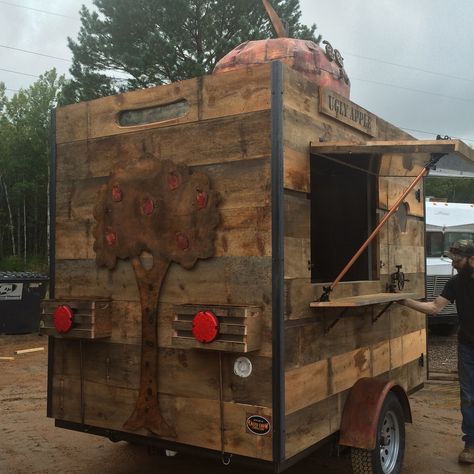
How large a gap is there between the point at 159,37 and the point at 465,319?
14664mm

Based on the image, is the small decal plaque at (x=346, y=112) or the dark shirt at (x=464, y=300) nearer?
the small decal plaque at (x=346, y=112)

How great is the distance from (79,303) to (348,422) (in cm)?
197

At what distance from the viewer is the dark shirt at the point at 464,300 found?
4.73m

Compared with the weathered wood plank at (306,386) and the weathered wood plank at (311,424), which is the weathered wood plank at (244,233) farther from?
the weathered wood plank at (311,424)

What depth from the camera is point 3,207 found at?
107 ft

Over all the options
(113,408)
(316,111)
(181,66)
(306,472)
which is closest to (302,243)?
(316,111)

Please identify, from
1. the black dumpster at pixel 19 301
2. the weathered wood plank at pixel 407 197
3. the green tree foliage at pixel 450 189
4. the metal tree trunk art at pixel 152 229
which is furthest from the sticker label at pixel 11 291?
the green tree foliage at pixel 450 189

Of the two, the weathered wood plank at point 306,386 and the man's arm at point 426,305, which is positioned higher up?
Result: the man's arm at point 426,305

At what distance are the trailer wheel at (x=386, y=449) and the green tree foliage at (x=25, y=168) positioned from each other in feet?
94.5

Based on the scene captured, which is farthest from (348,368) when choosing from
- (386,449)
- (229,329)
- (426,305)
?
(229,329)

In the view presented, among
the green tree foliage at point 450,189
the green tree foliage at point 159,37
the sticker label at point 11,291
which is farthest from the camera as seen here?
the green tree foliage at point 450,189

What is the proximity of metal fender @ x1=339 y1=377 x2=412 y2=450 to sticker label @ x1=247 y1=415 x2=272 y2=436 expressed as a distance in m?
0.86

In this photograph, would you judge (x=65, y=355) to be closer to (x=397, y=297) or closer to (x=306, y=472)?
(x=306, y=472)

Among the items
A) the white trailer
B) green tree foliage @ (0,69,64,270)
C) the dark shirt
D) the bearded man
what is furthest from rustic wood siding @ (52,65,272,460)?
green tree foliage @ (0,69,64,270)
